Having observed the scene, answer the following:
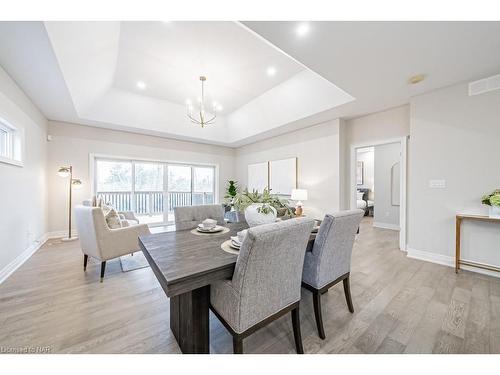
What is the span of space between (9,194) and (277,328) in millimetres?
3579

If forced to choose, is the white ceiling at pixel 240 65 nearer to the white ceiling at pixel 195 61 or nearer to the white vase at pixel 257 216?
the white ceiling at pixel 195 61

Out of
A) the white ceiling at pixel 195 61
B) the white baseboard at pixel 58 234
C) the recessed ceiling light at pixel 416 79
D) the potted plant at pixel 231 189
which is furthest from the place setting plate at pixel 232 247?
the potted plant at pixel 231 189

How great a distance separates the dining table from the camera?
946 mm

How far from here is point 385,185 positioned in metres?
5.10

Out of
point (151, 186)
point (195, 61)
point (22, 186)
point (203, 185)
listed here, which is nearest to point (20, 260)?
point (22, 186)

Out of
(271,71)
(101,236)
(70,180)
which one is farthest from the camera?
(70,180)

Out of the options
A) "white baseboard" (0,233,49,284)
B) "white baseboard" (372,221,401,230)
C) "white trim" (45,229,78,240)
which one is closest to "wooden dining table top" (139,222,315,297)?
"white baseboard" (0,233,49,284)

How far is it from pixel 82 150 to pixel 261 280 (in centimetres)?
528

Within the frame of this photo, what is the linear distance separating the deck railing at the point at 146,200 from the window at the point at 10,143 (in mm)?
2015

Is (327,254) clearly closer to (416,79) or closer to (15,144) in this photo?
(416,79)

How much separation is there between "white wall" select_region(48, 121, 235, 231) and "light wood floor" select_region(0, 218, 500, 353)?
7.17 feet

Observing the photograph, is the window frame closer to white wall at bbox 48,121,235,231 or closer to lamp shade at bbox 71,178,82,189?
white wall at bbox 48,121,235,231
